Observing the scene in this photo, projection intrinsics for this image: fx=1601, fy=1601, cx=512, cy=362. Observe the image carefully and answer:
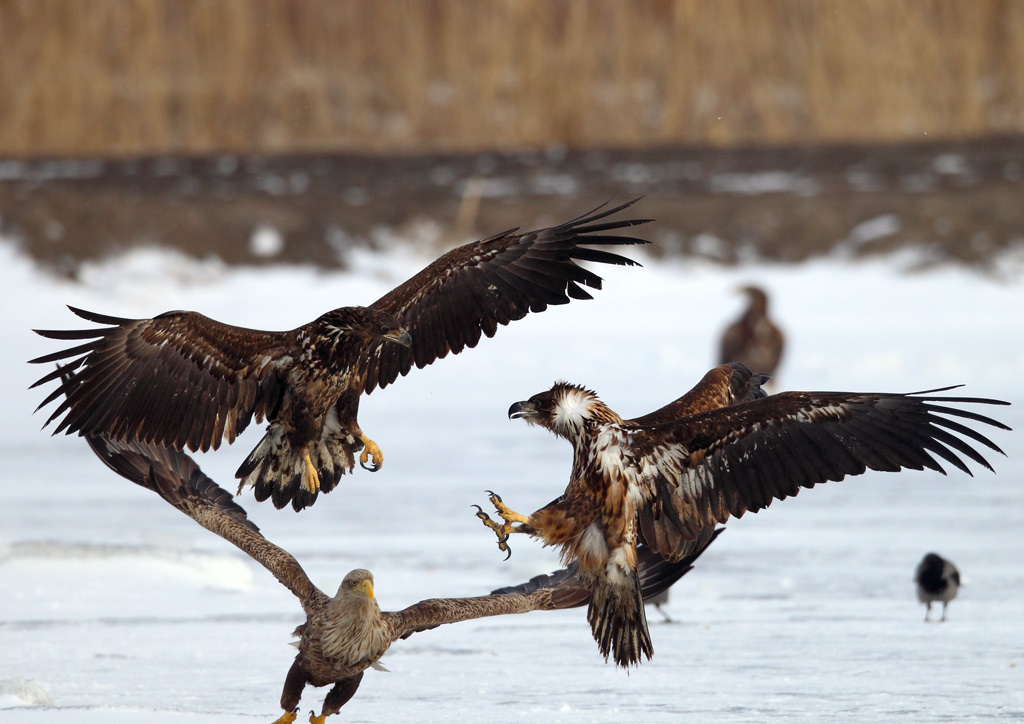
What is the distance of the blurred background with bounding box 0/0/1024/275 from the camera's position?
12914mm

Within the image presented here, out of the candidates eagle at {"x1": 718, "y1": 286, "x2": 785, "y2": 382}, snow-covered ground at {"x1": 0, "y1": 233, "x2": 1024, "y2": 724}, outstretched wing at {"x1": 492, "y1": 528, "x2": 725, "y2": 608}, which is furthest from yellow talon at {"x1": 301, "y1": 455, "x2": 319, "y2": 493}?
eagle at {"x1": 718, "y1": 286, "x2": 785, "y2": 382}

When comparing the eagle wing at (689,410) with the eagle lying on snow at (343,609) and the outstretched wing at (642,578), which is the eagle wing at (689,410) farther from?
the eagle lying on snow at (343,609)

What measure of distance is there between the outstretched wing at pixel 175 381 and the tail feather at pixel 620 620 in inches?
50.0

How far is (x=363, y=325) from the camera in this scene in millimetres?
5246

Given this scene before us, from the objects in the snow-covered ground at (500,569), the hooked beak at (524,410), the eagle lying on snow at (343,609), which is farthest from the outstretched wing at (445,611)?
the hooked beak at (524,410)

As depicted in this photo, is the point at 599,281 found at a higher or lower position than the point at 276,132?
lower

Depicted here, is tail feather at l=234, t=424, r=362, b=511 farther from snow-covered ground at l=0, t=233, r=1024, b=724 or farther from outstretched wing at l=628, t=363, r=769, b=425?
outstretched wing at l=628, t=363, r=769, b=425

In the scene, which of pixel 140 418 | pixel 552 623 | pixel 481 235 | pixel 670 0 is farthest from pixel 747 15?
pixel 140 418

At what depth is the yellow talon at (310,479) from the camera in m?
5.24

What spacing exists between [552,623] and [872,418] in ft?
5.91

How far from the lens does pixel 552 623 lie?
6160 millimetres

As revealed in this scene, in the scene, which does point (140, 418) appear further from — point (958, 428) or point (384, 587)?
point (958, 428)

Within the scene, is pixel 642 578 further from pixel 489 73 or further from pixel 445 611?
pixel 489 73

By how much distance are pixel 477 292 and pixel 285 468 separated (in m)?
0.95
